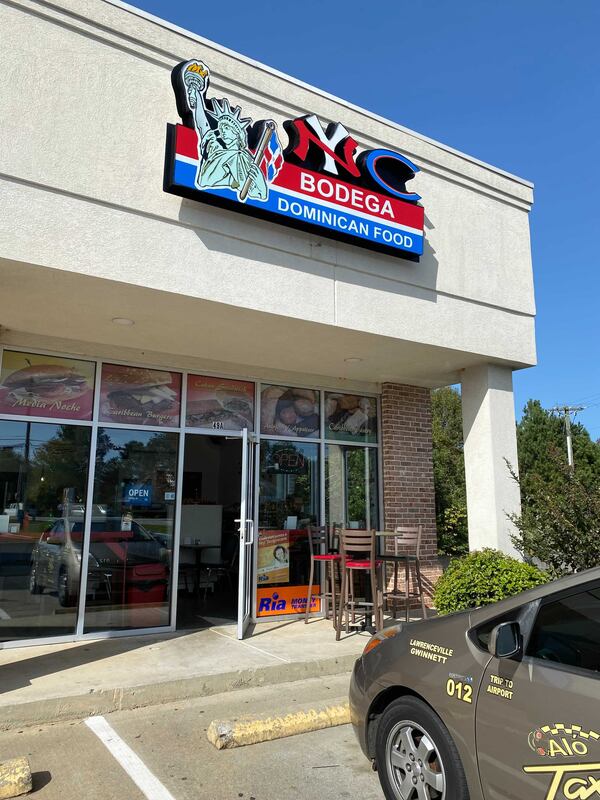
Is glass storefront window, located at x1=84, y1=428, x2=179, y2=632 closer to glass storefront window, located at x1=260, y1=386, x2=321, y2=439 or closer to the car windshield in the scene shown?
the car windshield

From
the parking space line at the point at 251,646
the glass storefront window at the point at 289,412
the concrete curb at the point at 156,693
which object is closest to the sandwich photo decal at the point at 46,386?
the glass storefront window at the point at 289,412

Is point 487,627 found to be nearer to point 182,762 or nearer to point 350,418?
point 182,762

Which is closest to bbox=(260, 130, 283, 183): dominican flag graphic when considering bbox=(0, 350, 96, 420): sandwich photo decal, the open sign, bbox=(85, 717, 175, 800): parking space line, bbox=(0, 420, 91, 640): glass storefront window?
bbox=(0, 350, 96, 420): sandwich photo decal

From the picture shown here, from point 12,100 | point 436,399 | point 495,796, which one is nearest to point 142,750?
point 495,796

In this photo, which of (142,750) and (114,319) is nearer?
(142,750)

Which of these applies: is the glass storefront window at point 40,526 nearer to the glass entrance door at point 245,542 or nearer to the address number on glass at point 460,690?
the glass entrance door at point 245,542

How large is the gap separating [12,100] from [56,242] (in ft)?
4.28

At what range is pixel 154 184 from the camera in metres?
5.94

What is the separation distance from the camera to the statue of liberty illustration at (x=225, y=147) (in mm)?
6082

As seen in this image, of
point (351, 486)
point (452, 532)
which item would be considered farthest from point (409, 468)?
point (452, 532)

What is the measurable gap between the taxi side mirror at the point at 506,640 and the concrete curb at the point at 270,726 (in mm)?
2396

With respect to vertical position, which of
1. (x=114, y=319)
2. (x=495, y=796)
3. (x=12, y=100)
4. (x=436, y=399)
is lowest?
(x=495, y=796)

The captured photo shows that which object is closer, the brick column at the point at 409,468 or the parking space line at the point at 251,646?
the parking space line at the point at 251,646

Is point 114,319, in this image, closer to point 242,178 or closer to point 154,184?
point 154,184
